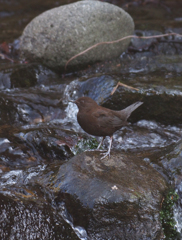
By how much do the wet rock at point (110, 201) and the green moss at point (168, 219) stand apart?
0.10 metres

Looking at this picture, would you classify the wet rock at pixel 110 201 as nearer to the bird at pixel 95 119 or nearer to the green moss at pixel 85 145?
the bird at pixel 95 119

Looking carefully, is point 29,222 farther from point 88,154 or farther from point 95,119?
point 95,119

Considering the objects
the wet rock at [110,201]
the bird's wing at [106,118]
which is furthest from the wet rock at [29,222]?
the bird's wing at [106,118]

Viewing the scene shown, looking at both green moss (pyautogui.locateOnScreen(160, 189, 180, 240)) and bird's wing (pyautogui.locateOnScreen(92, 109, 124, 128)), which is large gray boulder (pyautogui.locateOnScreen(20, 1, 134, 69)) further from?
green moss (pyautogui.locateOnScreen(160, 189, 180, 240))

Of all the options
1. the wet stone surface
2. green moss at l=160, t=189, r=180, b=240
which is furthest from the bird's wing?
green moss at l=160, t=189, r=180, b=240

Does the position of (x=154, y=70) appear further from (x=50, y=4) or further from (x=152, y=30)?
(x=50, y=4)

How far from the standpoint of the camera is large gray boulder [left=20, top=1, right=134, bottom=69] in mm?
6883

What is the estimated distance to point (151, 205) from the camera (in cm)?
303

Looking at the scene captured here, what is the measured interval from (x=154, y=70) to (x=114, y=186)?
12.2 feet

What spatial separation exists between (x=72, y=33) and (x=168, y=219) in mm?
4796

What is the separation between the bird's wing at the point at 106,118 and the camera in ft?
12.0

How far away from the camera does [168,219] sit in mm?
3203

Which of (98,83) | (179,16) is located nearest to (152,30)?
(179,16)

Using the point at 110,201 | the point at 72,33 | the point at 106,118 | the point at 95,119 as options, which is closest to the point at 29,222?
the point at 110,201
